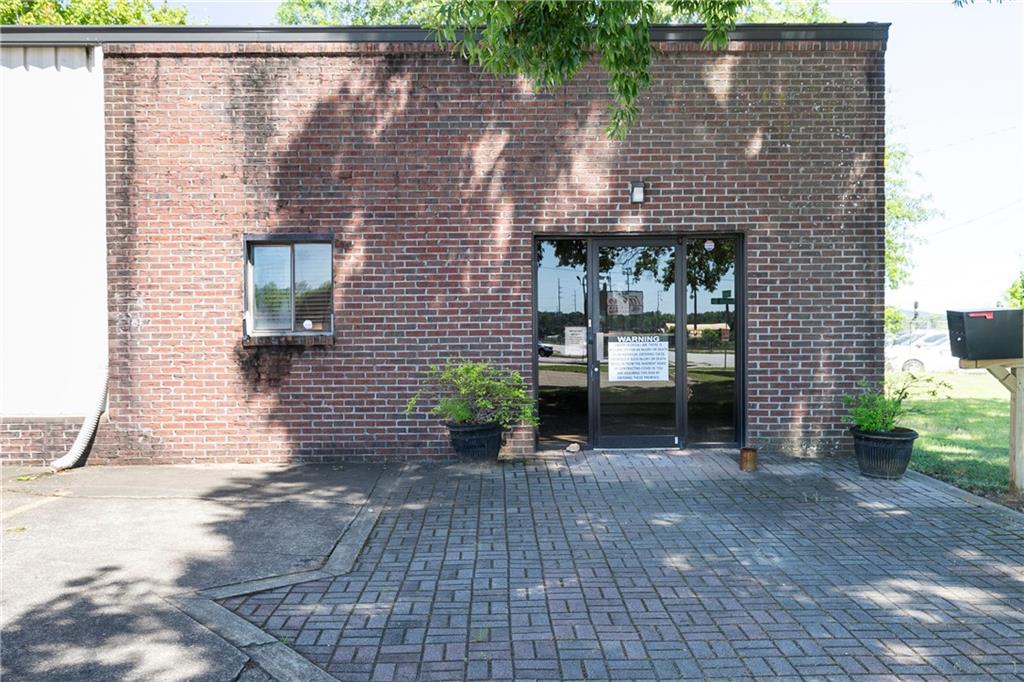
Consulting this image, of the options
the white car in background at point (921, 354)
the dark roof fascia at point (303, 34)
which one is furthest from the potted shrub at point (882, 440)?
the white car in background at point (921, 354)

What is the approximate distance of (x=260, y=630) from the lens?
4.33m

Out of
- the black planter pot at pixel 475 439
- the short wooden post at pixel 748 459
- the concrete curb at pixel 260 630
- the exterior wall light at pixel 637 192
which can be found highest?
the exterior wall light at pixel 637 192

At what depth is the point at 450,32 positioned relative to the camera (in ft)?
22.1

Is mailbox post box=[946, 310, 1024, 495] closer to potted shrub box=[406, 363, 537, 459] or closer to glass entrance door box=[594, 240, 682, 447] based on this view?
glass entrance door box=[594, 240, 682, 447]

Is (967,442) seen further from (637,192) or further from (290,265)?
(290,265)

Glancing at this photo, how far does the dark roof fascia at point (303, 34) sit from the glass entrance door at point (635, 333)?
2.46m

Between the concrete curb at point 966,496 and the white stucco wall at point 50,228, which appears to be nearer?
the concrete curb at point 966,496

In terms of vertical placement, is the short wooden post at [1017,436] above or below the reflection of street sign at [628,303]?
below

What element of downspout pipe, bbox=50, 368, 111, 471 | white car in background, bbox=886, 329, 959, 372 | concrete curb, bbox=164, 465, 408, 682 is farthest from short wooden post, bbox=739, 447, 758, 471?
white car in background, bbox=886, 329, 959, 372

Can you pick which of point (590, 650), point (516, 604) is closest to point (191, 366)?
point (516, 604)

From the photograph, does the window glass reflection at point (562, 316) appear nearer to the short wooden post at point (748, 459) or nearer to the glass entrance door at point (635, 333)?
the glass entrance door at point (635, 333)

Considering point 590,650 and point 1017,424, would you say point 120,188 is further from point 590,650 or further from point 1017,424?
point 1017,424

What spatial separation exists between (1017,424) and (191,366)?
8.56 m

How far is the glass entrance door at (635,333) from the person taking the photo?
9203 mm
